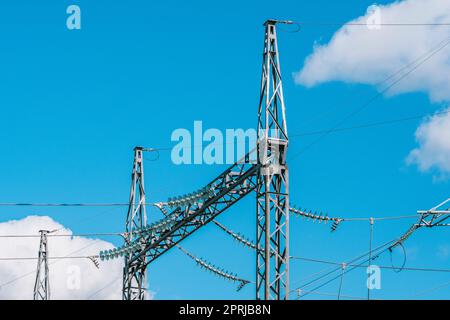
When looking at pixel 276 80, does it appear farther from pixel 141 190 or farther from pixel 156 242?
pixel 141 190

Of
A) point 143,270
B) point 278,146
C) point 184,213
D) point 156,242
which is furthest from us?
point 143,270

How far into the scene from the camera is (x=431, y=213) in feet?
112

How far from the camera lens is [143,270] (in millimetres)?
43781
